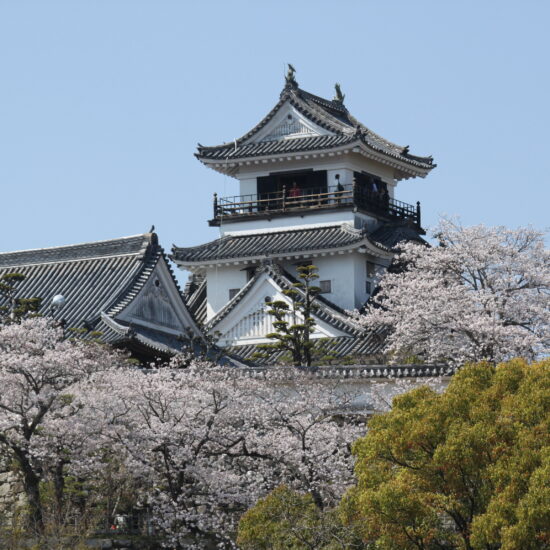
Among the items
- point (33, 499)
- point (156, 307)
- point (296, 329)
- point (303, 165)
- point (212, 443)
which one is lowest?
point (33, 499)

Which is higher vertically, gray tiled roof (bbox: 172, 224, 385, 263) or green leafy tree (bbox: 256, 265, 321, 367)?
gray tiled roof (bbox: 172, 224, 385, 263)

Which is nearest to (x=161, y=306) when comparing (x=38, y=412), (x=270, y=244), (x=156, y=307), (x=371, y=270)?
(x=156, y=307)

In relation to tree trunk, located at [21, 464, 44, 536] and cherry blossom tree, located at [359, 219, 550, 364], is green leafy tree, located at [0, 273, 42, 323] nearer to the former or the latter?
tree trunk, located at [21, 464, 44, 536]

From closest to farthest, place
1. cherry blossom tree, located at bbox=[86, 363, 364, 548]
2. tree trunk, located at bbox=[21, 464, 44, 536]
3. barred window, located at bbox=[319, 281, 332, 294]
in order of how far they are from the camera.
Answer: tree trunk, located at bbox=[21, 464, 44, 536] < cherry blossom tree, located at bbox=[86, 363, 364, 548] < barred window, located at bbox=[319, 281, 332, 294]

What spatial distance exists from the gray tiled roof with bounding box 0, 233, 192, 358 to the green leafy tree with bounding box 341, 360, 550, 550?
17.3 meters

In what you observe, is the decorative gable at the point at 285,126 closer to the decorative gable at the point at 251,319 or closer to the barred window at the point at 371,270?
the barred window at the point at 371,270

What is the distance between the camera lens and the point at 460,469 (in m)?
21.1

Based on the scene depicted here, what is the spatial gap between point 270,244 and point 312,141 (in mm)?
4291

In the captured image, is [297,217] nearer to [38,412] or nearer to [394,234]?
[394,234]

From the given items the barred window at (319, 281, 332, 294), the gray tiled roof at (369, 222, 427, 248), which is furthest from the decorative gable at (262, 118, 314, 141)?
the barred window at (319, 281, 332, 294)

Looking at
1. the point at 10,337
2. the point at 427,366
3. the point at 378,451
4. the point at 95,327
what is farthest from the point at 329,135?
the point at 378,451

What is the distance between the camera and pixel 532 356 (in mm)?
35969

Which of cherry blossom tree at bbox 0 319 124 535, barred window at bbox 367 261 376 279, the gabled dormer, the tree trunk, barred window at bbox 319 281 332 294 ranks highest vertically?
the gabled dormer

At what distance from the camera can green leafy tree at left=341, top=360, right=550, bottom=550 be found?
20.3 metres
